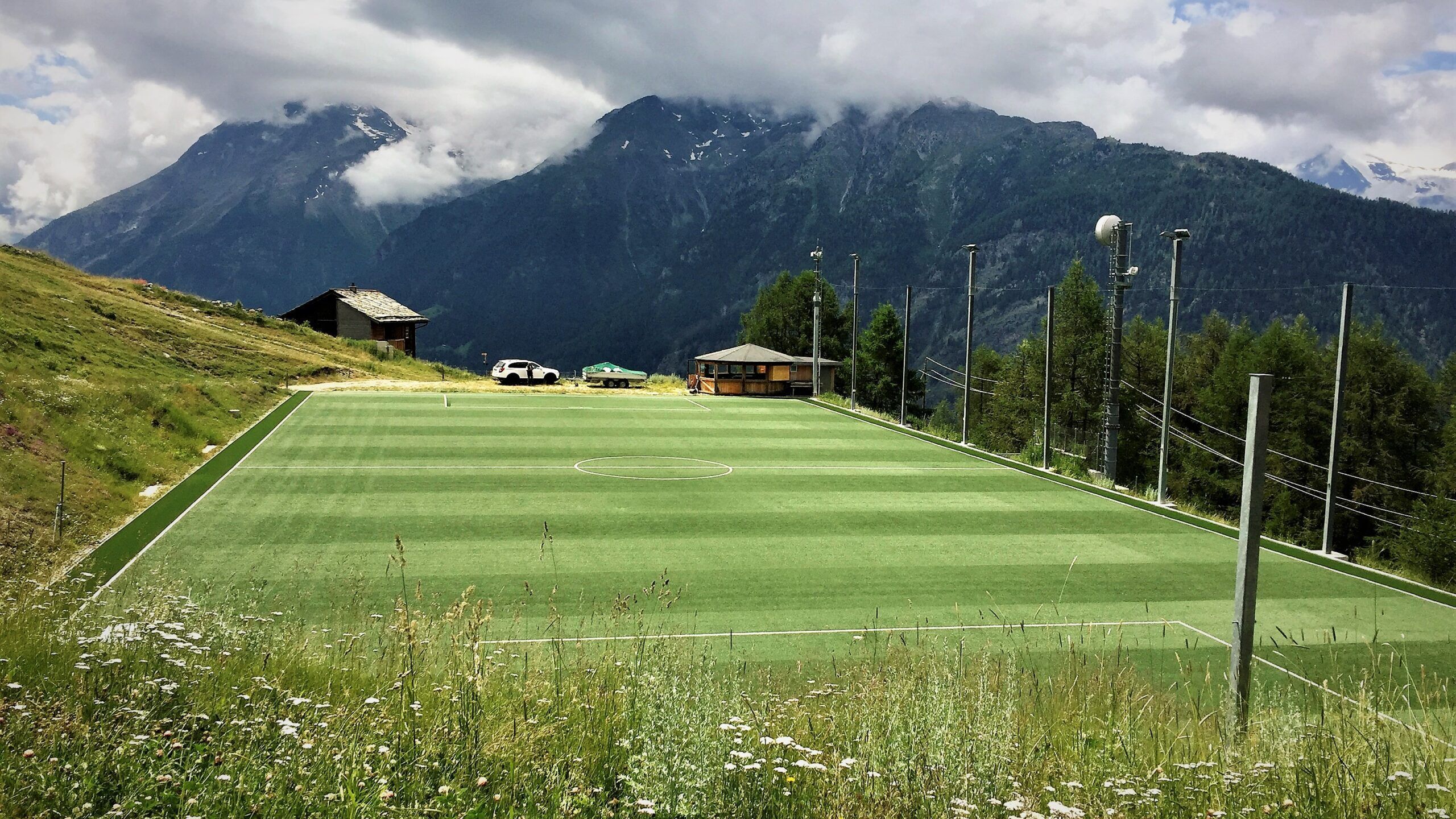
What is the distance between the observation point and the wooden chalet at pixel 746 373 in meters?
47.2

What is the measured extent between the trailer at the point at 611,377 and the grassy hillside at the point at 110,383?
7.94 meters

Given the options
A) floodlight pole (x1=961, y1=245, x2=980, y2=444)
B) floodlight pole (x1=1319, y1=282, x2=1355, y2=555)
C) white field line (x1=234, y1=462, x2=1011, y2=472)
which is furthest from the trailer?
floodlight pole (x1=1319, y1=282, x2=1355, y2=555)

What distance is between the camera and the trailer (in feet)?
170

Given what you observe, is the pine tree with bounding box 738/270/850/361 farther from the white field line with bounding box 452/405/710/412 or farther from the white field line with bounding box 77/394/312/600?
the white field line with bounding box 77/394/312/600

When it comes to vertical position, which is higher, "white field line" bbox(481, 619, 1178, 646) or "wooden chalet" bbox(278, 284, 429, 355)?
"wooden chalet" bbox(278, 284, 429, 355)

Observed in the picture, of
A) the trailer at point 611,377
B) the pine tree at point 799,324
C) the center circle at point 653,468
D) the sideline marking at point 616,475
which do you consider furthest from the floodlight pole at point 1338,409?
the pine tree at point 799,324

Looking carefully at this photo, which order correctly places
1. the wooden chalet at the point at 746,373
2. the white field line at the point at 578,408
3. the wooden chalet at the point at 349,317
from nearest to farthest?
the white field line at the point at 578,408 < the wooden chalet at the point at 746,373 < the wooden chalet at the point at 349,317

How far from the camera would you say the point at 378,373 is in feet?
149

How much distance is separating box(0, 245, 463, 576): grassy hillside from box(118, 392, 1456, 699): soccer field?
1536 millimetres

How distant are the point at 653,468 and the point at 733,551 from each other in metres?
7.84

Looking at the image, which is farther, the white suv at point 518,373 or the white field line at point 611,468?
the white suv at point 518,373

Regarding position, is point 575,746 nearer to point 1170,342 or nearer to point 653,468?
point 653,468

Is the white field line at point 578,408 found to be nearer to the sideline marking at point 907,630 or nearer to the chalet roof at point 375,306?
the sideline marking at point 907,630

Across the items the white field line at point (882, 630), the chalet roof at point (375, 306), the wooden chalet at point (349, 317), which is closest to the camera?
the white field line at point (882, 630)
